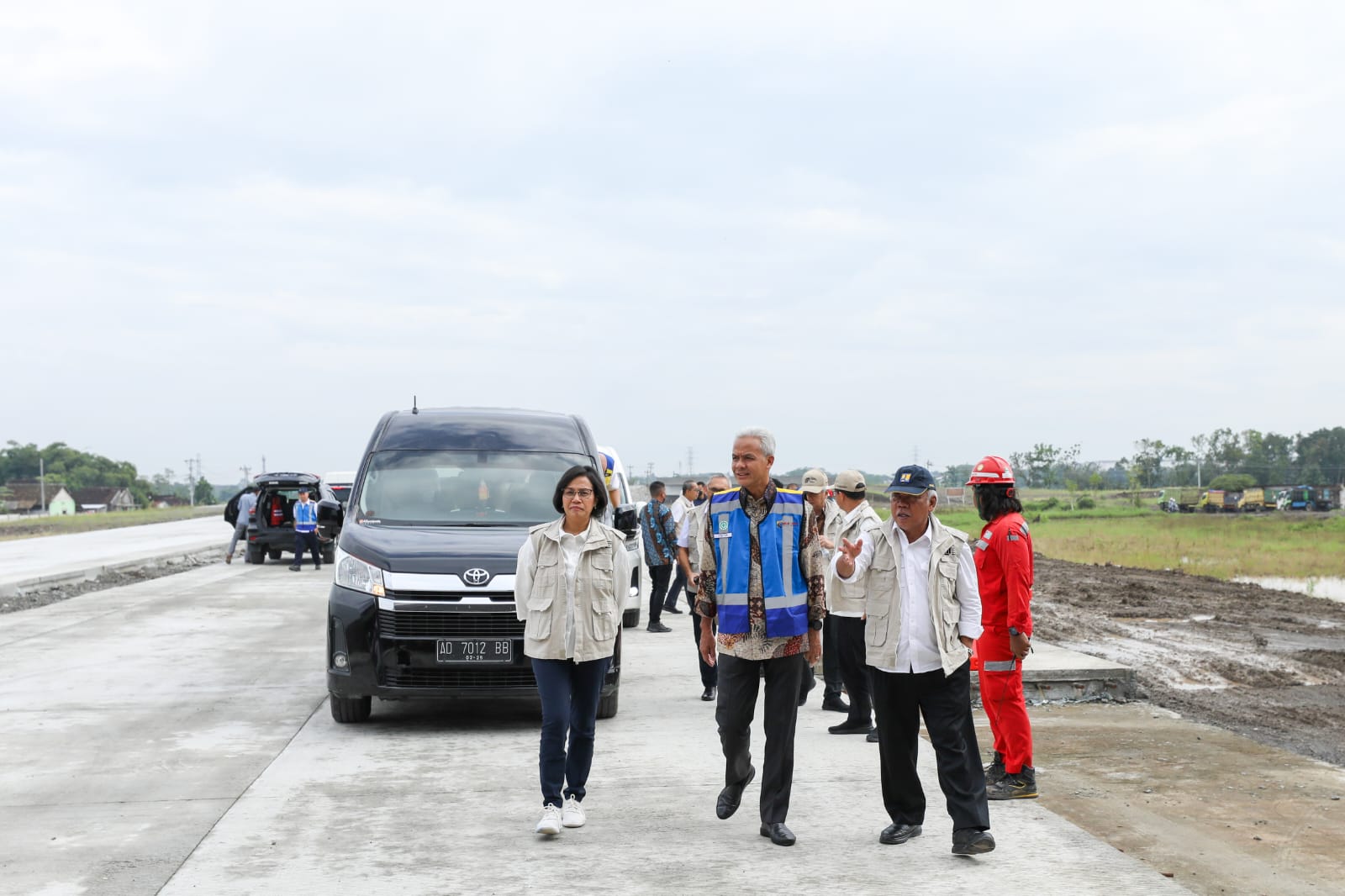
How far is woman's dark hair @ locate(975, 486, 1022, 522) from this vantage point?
661 cm

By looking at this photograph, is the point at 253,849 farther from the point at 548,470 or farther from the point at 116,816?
the point at 548,470

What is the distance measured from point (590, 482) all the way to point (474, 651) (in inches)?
94.9

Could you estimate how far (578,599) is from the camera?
6.27 meters

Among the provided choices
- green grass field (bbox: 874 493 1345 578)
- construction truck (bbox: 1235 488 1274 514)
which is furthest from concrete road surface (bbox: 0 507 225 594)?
construction truck (bbox: 1235 488 1274 514)

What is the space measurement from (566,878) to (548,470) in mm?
4999

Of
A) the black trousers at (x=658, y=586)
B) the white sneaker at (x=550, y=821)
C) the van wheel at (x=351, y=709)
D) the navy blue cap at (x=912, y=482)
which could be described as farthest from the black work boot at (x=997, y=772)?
the black trousers at (x=658, y=586)

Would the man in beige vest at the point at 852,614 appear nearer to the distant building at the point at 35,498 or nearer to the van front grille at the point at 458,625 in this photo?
the van front grille at the point at 458,625

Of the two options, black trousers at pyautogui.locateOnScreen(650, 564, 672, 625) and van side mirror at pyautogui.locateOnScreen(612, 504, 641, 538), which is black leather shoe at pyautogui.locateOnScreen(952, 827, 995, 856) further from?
black trousers at pyautogui.locateOnScreen(650, 564, 672, 625)

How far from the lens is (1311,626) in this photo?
18.5 metres

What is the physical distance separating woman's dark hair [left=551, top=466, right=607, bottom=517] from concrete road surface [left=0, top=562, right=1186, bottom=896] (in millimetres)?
1612

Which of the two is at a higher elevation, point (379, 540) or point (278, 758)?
point (379, 540)

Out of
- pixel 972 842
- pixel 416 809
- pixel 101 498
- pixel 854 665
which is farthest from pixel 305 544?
pixel 101 498

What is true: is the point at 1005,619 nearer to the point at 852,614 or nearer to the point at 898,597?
the point at 898,597

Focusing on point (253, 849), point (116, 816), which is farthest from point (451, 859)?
point (116, 816)
